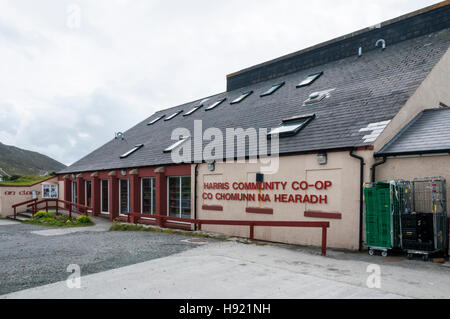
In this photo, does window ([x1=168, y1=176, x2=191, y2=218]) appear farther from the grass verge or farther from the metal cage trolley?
the metal cage trolley

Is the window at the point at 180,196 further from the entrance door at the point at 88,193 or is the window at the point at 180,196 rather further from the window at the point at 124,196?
the entrance door at the point at 88,193

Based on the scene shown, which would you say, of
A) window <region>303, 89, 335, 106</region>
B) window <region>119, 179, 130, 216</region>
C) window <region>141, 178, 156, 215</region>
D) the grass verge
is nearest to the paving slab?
window <region>303, 89, 335, 106</region>

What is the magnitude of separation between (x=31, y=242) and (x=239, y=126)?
9146mm

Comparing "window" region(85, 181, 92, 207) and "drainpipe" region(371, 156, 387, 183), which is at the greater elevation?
"drainpipe" region(371, 156, 387, 183)

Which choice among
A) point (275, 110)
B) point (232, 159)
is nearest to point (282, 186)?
point (232, 159)

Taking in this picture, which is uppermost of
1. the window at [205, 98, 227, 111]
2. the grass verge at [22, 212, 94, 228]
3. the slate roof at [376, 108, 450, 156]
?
the window at [205, 98, 227, 111]

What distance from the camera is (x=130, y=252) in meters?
9.12

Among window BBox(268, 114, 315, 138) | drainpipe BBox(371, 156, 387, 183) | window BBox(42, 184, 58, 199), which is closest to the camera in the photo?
drainpipe BBox(371, 156, 387, 183)

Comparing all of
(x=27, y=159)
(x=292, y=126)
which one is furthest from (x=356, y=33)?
(x=27, y=159)

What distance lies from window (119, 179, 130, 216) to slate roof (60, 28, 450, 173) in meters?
1.04

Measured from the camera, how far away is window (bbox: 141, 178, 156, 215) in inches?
690

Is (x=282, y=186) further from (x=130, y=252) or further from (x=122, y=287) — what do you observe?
(x=122, y=287)

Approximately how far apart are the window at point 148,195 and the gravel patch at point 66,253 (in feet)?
16.3

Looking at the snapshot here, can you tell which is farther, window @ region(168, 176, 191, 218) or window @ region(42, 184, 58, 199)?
window @ region(42, 184, 58, 199)
